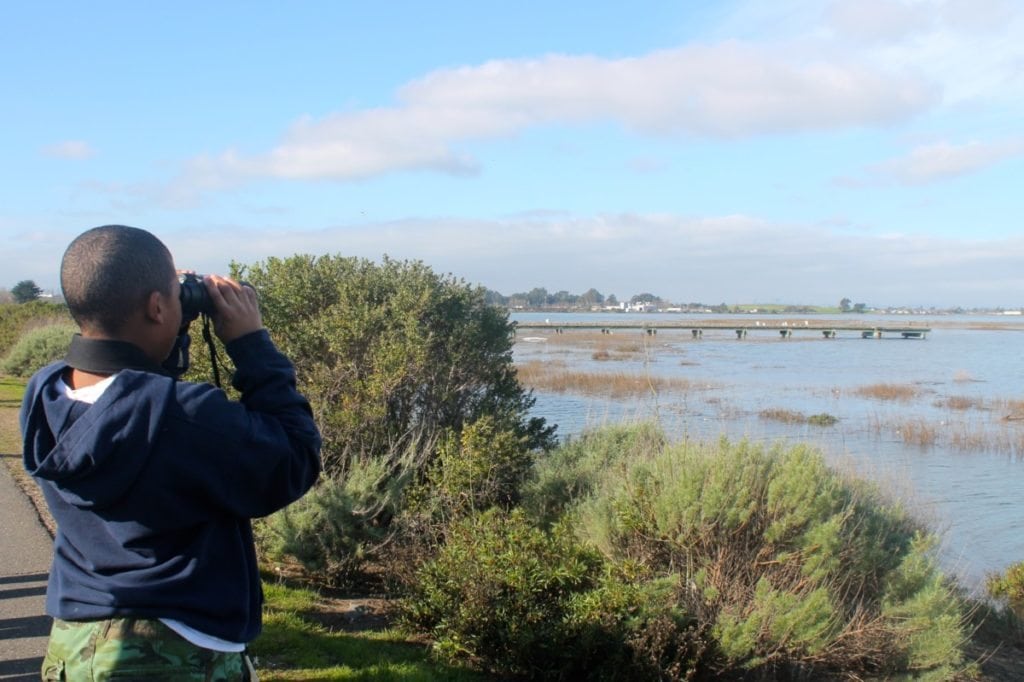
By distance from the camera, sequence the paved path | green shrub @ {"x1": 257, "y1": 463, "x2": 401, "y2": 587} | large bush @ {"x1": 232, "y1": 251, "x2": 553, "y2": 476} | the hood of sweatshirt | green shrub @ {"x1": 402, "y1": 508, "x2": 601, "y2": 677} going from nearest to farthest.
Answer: the hood of sweatshirt
the paved path
green shrub @ {"x1": 402, "y1": 508, "x2": 601, "y2": 677}
green shrub @ {"x1": 257, "y1": 463, "x2": 401, "y2": 587}
large bush @ {"x1": 232, "y1": 251, "x2": 553, "y2": 476}

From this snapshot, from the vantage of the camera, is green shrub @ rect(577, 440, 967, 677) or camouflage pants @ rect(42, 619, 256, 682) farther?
green shrub @ rect(577, 440, 967, 677)

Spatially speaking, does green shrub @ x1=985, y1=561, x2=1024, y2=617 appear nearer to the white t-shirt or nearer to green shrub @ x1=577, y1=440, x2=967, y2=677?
green shrub @ x1=577, y1=440, x2=967, y2=677

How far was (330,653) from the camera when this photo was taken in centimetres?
584

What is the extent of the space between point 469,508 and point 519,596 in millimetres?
2610

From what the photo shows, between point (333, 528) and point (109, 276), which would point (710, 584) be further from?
point (109, 276)

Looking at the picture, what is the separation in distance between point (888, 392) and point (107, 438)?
35339mm

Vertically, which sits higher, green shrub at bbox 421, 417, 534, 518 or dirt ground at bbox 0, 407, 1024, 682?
green shrub at bbox 421, 417, 534, 518

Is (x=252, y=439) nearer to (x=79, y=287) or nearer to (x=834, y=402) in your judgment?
(x=79, y=287)

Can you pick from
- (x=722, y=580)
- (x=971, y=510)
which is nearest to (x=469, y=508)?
(x=722, y=580)

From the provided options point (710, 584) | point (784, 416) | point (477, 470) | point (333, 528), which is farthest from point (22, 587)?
point (784, 416)

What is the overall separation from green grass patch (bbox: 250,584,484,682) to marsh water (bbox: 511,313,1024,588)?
108 inches

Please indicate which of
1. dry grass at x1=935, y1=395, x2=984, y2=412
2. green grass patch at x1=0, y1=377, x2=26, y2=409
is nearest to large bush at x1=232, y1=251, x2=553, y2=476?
green grass patch at x1=0, y1=377, x2=26, y2=409

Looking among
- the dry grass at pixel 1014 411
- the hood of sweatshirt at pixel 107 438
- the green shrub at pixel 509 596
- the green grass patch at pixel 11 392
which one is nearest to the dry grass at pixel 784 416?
the dry grass at pixel 1014 411

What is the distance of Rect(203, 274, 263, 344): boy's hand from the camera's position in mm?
2393
